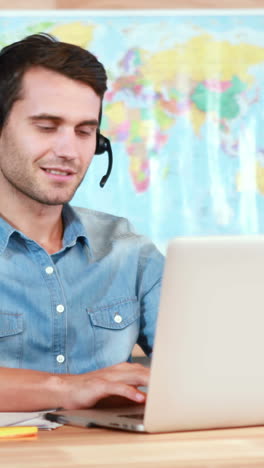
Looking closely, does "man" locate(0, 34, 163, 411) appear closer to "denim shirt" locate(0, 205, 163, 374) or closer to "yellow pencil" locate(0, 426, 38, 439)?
"denim shirt" locate(0, 205, 163, 374)

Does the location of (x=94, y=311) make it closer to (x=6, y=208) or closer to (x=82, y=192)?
(x=6, y=208)

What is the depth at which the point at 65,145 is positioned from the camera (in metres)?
2.17

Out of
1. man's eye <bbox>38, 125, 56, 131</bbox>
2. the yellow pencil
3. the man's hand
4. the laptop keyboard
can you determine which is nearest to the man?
man's eye <bbox>38, 125, 56, 131</bbox>

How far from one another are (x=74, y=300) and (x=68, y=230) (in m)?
0.18

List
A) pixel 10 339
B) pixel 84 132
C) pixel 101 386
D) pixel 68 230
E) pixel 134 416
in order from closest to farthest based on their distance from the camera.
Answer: pixel 134 416 → pixel 101 386 → pixel 10 339 → pixel 68 230 → pixel 84 132

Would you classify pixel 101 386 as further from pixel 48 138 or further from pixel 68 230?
pixel 48 138

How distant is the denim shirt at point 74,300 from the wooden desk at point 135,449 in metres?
0.73

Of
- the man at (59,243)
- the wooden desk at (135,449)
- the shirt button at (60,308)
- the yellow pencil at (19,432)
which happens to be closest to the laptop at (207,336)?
the wooden desk at (135,449)

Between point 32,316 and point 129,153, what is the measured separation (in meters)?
1.28

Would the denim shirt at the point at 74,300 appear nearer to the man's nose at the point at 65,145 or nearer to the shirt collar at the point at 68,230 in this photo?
the shirt collar at the point at 68,230

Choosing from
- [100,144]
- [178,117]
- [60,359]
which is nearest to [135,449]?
[60,359]

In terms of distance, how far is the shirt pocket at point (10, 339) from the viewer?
1921 millimetres

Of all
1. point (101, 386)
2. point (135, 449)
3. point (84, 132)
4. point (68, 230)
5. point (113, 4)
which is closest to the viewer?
point (135, 449)

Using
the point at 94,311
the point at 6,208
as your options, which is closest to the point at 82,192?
the point at 6,208
